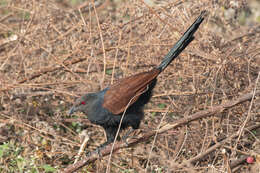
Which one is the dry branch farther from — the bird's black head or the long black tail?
the long black tail

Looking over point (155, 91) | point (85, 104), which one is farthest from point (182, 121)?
point (155, 91)

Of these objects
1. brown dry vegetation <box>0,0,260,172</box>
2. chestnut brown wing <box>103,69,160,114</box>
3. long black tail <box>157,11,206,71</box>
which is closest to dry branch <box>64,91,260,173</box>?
brown dry vegetation <box>0,0,260,172</box>

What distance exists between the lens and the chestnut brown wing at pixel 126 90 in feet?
11.2

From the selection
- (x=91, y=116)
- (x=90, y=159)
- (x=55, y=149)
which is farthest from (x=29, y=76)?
(x=90, y=159)

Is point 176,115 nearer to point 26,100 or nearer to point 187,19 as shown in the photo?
point 187,19

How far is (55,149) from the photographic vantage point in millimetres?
4105

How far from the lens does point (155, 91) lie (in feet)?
14.5

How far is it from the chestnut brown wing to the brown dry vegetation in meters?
0.35

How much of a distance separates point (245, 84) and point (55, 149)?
216 cm

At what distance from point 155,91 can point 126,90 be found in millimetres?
1022

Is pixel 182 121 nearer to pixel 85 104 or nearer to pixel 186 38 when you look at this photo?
pixel 186 38

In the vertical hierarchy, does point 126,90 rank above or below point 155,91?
above

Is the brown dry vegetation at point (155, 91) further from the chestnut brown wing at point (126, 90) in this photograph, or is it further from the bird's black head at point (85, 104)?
the bird's black head at point (85, 104)

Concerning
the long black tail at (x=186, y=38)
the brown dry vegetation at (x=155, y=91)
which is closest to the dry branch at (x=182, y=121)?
the brown dry vegetation at (x=155, y=91)
